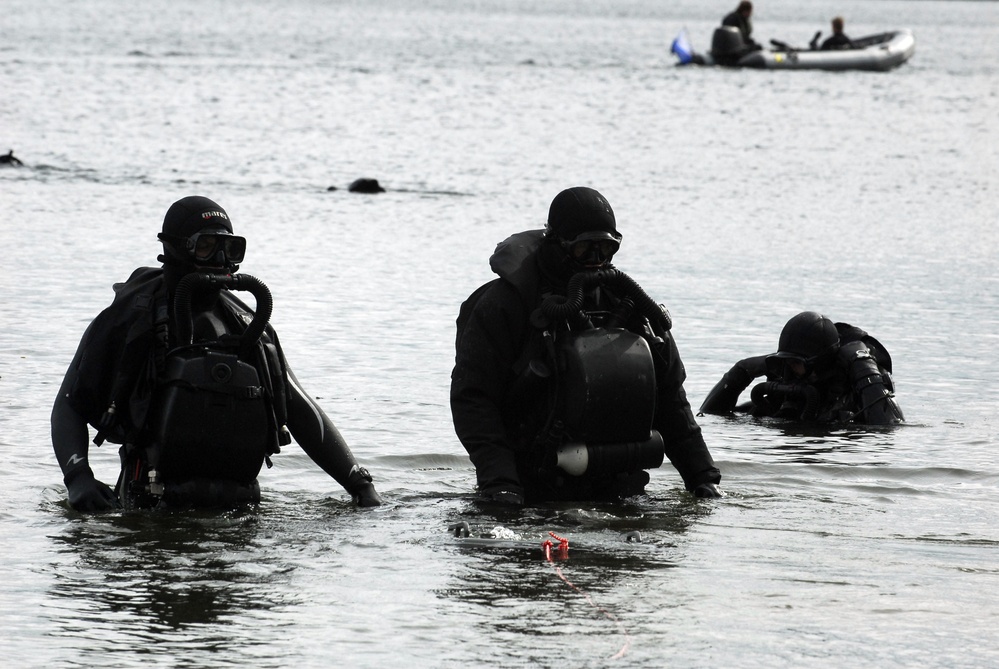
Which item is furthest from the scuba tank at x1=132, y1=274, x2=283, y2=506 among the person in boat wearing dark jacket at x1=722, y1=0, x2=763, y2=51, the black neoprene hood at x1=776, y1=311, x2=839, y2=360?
the person in boat wearing dark jacket at x1=722, y1=0, x2=763, y2=51

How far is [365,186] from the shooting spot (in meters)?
25.8

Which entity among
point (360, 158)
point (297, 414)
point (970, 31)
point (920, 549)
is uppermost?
point (970, 31)

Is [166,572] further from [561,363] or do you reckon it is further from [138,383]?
[561,363]

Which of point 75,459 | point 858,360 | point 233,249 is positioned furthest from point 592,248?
point 858,360

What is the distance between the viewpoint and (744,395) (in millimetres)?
12430

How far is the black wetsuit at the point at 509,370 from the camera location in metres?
7.12

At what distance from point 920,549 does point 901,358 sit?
6539 millimetres

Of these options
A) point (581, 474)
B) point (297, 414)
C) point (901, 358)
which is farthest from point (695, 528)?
point (901, 358)

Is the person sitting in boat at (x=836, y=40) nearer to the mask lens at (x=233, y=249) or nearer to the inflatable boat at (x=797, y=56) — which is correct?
the inflatable boat at (x=797, y=56)

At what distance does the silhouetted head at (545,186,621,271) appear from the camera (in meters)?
7.03

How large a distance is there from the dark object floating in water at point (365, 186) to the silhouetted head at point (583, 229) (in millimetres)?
18710

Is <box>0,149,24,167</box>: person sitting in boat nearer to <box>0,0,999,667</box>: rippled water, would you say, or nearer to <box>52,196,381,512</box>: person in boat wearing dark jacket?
<box>0,0,999,667</box>: rippled water

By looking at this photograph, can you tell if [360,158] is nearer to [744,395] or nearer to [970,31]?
[744,395]

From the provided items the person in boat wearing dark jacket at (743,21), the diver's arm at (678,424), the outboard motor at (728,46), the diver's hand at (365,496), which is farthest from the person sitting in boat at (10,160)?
the outboard motor at (728,46)
